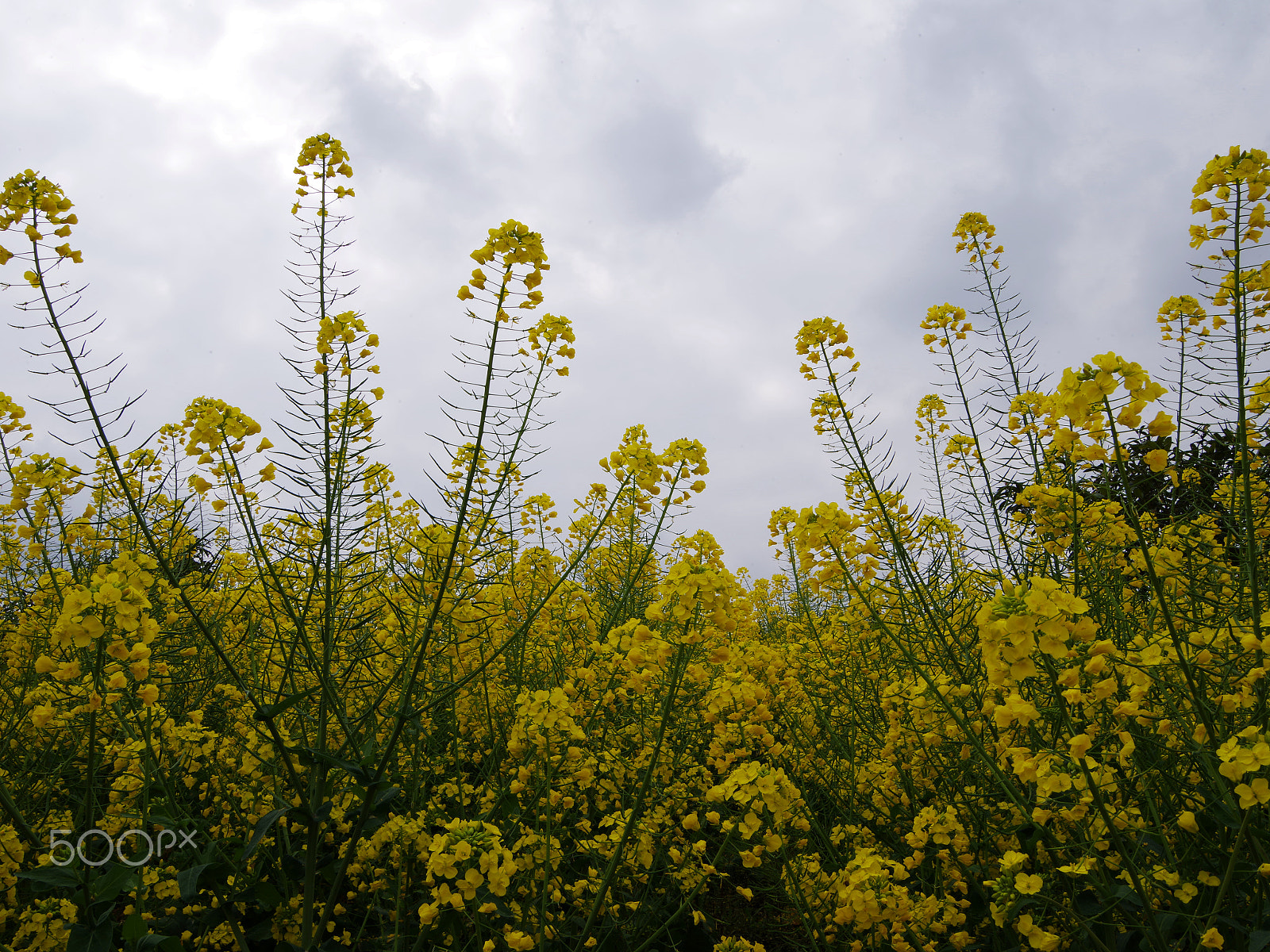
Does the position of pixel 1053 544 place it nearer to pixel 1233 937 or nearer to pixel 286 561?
pixel 1233 937

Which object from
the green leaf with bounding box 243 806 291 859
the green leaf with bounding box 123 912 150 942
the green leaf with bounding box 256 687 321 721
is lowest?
the green leaf with bounding box 123 912 150 942

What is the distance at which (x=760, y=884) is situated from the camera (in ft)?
13.1

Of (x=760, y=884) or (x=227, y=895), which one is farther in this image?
(x=760, y=884)

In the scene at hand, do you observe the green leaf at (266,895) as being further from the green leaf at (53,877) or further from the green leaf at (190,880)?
the green leaf at (53,877)

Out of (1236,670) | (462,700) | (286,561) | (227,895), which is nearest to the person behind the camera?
(1236,670)

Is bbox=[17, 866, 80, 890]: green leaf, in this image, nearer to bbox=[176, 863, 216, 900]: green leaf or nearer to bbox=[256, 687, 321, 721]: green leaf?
bbox=[176, 863, 216, 900]: green leaf

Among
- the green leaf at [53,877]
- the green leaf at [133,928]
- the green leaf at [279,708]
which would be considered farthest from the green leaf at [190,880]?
the green leaf at [279,708]

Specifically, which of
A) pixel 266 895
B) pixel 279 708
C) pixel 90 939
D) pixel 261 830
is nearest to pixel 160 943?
pixel 90 939

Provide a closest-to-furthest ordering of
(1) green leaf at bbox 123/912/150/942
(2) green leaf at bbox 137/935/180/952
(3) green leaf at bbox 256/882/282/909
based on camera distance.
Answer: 1. (1) green leaf at bbox 123/912/150/942
2. (2) green leaf at bbox 137/935/180/952
3. (3) green leaf at bbox 256/882/282/909

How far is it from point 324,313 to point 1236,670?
3.51 metres

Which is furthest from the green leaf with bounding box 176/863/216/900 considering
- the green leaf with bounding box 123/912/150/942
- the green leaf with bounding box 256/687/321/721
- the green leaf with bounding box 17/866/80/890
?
the green leaf with bounding box 256/687/321/721

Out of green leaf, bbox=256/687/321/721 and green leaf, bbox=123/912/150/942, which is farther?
green leaf, bbox=256/687/321/721

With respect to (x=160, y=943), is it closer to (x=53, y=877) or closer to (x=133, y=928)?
(x=133, y=928)

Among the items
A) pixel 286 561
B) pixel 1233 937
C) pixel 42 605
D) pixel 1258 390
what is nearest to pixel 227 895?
pixel 286 561
